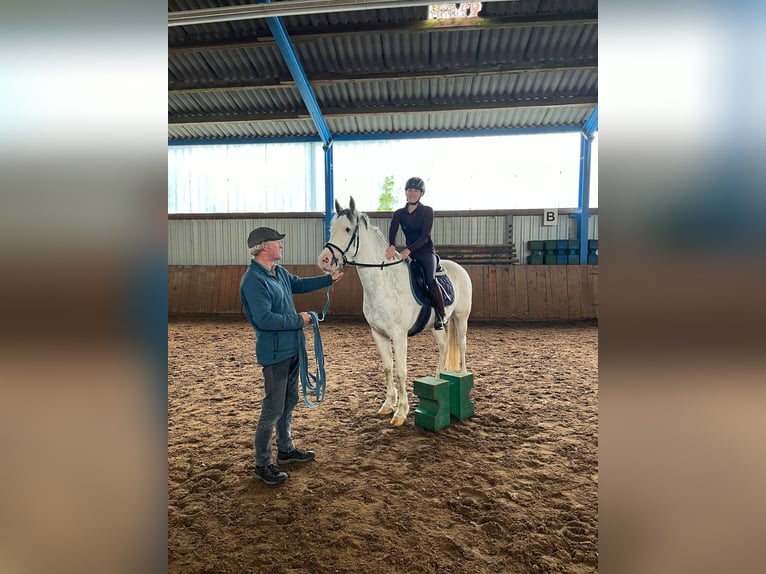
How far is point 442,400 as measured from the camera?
3521 millimetres

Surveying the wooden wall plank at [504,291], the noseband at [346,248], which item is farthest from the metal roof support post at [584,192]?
the noseband at [346,248]

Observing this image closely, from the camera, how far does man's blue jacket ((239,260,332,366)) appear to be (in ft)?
8.56

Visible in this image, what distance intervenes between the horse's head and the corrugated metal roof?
649 centimetres

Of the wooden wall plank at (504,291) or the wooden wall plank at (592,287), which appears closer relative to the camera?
the wooden wall plank at (592,287)

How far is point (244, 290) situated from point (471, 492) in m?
1.95

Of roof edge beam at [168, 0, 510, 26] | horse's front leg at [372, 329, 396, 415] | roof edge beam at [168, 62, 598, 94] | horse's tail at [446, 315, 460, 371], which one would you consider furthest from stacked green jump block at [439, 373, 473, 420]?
roof edge beam at [168, 62, 598, 94]

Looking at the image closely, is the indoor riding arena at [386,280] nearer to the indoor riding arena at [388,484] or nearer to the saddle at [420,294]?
the indoor riding arena at [388,484]

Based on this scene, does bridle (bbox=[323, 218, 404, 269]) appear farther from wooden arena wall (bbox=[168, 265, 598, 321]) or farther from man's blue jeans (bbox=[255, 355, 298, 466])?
wooden arena wall (bbox=[168, 265, 598, 321])

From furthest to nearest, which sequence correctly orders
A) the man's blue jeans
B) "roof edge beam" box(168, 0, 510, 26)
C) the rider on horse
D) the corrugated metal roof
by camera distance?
1. the corrugated metal roof
2. "roof edge beam" box(168, 0, 510, 26)
3. the rider on horse
4. the man's blue jeans

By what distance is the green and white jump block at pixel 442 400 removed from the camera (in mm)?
3498

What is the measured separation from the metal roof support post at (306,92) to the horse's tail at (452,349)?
5.47m
